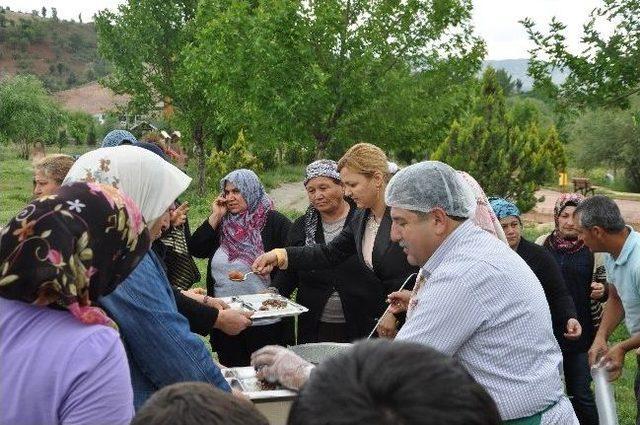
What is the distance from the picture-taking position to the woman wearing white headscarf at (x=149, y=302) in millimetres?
2107

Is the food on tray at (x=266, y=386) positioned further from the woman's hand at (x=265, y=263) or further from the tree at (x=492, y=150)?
the tree at (x=492, y=150)

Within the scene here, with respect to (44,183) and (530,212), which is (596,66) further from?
(530,212)

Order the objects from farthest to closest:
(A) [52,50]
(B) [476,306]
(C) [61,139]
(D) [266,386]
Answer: (A) [52,50] < (C) [61,139] < (D) [266,386] < (B) [476,306]

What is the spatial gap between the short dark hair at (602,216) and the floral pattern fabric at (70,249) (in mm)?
2867

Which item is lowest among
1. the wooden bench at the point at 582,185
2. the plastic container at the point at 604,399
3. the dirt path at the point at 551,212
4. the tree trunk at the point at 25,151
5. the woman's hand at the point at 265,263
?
the tree trunk at the point at 25,151

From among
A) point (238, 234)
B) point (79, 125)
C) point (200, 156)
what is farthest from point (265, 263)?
point (79, 125)

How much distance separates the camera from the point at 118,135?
16.0 feet

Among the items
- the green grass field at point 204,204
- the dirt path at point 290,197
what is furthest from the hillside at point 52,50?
the dirt path at point 290,197

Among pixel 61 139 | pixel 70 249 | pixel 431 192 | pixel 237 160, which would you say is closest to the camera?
pixel 70 249

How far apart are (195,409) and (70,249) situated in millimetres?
584

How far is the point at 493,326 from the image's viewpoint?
2.14 m

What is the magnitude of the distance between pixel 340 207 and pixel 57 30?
13254cm

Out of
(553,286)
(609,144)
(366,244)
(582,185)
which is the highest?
(366,244)

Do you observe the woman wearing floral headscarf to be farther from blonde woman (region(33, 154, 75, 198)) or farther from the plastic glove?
blonde woman (region(33, 154, 75, 198))
